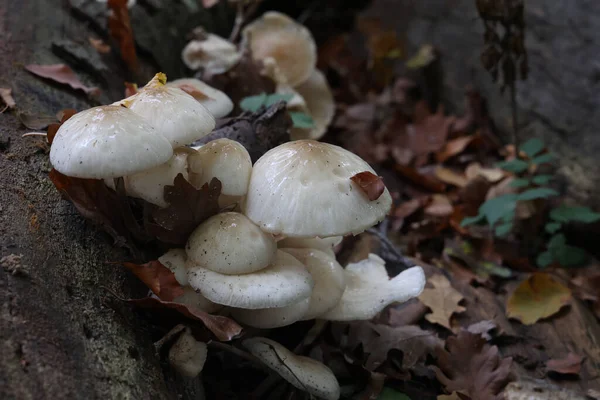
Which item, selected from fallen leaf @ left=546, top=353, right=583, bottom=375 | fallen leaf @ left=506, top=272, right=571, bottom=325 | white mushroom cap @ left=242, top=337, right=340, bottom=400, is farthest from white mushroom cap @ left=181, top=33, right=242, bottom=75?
fallen leaf @ left=546, top=353, right=583, bottom=375

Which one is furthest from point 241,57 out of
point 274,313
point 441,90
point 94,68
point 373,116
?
Answer: point 274,313

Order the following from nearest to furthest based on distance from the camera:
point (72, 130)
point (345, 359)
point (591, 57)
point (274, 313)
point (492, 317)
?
point (72, 130)
point (274, 313)
point (345, 359)
point (492, 317)
point (591, 57)

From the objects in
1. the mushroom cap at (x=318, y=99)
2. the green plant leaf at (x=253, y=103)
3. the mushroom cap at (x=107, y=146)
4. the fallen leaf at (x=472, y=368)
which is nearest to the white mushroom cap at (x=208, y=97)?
the green plant leaf at (x=253, y=103)

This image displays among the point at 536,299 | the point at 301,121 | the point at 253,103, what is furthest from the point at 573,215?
the point at 253,103

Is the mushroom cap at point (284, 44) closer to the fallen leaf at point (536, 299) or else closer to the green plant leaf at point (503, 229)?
the green plant leaf at point (503, 229)

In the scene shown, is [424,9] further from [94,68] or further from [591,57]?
[94,68]

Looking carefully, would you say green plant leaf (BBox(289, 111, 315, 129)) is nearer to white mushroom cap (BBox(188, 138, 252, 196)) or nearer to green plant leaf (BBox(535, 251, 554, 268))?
white mushroom cap (BBox(188, 138, 252, 196))
